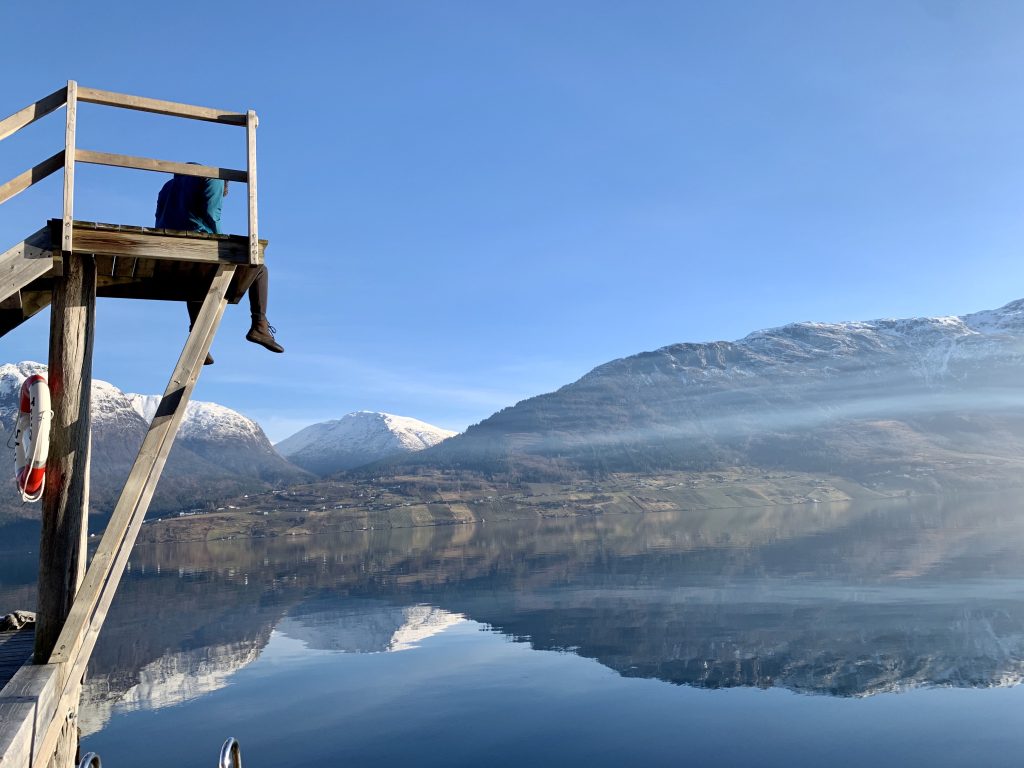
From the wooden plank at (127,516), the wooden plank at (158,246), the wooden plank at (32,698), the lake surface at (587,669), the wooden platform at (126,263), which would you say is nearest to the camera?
the wooden plank at (32,698)

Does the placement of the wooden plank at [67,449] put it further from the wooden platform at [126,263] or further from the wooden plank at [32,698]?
the wooden plank at [32,698]

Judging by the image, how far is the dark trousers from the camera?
38.7ft

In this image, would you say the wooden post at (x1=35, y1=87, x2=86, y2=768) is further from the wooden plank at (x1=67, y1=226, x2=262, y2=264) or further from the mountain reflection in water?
the mountain reflection in water

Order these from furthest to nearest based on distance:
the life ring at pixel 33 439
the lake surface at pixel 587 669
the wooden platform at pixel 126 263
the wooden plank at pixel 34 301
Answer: the lake surface at pixel 587 669, the wooden plank at pixel 34 301, the wooden platform at pixel 126 263, the life ring at pixel 33 439

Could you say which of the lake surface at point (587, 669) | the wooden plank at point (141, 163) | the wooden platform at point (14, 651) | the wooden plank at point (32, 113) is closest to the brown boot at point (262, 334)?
the wooden plank at point (141, 163)

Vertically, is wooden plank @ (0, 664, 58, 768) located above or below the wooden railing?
below

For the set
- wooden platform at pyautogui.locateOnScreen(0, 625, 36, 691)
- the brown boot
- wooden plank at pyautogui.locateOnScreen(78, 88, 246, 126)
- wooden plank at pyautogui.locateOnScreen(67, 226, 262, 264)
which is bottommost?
wooden platform at pyautogui.locateOnScreen(0, 625, 36, 691)

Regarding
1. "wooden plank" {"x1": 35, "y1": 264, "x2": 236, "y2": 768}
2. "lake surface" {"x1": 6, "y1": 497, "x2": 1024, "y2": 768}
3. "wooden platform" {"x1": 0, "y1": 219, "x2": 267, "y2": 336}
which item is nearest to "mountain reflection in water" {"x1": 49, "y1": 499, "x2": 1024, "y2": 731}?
"lake surface" {"x1": 6, "y1": 497, "x2": 1024, "y2": 768}

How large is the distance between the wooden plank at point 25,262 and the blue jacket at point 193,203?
2.43m

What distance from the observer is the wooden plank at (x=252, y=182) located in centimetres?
1013

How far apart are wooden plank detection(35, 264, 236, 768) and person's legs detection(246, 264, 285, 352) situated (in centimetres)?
158

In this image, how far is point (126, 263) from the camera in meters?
10.2

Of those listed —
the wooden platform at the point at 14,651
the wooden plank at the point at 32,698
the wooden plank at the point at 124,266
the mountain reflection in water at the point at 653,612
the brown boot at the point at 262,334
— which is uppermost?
the wooden plank at the point at 124,266

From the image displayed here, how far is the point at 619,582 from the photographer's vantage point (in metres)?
119
